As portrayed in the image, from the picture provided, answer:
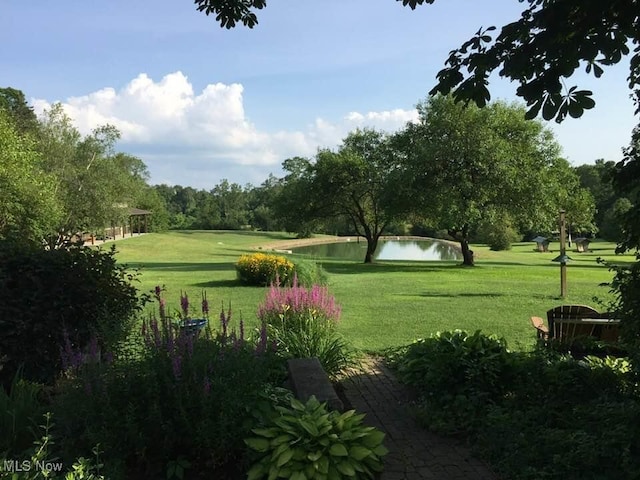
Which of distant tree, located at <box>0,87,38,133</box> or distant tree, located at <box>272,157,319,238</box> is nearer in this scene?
distant tree, located at <box>272,157,319,238</box>

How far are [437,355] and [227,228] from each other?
81.9 metres

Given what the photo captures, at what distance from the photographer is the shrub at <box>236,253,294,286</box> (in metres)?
15.1

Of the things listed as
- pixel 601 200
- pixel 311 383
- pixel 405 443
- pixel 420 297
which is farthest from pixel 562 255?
pixel 601 200

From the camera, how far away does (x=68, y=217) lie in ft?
123

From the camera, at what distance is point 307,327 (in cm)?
628

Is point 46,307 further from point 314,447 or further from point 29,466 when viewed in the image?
point 314,447

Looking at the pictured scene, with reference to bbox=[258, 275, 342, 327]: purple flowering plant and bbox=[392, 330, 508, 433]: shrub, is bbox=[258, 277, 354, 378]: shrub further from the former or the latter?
bbox=[392, 330, 508, 433]: shrub

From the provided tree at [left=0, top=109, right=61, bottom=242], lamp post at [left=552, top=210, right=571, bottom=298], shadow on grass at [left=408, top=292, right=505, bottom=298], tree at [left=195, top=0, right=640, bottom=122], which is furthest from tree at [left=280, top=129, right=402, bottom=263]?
tree at [left=195, top=0, right=640, bottom=122]

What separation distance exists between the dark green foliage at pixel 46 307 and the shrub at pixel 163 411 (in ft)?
3.88

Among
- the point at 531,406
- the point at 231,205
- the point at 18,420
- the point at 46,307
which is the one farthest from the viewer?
the point at 231,205

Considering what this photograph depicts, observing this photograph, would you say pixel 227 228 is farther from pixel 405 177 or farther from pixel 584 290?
pixel 584 290

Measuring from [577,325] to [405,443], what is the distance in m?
4.02

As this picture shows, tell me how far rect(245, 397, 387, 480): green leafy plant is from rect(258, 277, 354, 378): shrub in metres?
2.46

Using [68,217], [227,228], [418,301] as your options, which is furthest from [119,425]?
[227,228]
